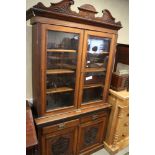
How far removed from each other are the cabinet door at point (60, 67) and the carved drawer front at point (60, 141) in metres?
Result: 0.26

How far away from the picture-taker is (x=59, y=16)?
1.33m

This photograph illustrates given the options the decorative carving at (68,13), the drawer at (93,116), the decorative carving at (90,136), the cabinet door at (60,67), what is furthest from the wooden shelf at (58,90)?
the decorative carving at (68,13)

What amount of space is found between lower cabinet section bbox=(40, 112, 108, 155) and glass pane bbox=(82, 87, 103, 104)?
22cm

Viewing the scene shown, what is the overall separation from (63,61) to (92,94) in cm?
72

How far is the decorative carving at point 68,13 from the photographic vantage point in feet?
4.07

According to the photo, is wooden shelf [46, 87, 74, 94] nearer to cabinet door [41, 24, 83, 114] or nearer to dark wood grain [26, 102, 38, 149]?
cabinet door [41, 24, 83, 114]

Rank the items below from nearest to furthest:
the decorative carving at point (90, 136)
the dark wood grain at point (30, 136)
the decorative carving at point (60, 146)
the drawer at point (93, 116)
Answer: the dark wood grain at point (30, 136) < the decorative carving at point (60, 146) < the drawer at point (93, 116) < the decorative carving at point (90, 136)

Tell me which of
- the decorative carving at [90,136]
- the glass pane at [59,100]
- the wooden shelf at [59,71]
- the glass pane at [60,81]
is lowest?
the decorative carving at [90,136]

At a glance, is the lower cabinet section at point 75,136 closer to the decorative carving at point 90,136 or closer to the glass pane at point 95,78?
the decorative carving at point 90,136

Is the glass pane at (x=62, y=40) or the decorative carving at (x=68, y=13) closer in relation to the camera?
the decorative carving at (x=68, y=13)

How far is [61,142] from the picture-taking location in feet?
5.65
